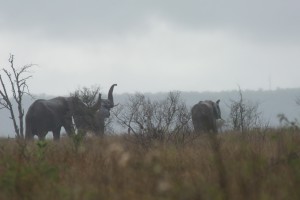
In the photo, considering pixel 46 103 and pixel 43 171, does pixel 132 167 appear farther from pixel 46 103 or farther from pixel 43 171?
pixel 46 103

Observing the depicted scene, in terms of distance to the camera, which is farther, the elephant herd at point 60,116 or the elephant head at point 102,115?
the elephant herd at point 60,116

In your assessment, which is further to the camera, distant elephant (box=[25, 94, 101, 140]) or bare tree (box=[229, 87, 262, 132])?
distant elephant (box=[25, 94, 101, 140])

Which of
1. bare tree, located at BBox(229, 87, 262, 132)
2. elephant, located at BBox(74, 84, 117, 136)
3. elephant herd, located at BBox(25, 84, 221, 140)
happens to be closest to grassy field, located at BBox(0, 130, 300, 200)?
bare tree, located at BBox(229, 87, 262, 132)

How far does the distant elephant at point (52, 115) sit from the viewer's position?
21703mm

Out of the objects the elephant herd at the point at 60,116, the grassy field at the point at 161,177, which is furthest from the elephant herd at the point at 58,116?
the grassy field at the point at 161,177

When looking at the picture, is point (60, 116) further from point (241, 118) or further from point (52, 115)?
point (241, 118)

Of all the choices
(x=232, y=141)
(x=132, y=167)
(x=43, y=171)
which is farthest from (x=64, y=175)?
(x=232, y=141)

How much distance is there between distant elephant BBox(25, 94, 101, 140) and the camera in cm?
2170

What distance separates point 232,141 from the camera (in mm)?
9195

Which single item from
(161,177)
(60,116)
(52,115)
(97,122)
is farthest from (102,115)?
(161,177)

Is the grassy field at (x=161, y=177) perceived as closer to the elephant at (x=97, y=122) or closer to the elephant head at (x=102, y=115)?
the elephant at (x=97, y=122)

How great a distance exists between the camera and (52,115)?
22.0m

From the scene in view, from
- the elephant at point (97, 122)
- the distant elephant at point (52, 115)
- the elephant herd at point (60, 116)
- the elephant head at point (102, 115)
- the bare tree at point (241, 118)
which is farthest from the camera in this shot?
the distant elephant at point (52, 115)

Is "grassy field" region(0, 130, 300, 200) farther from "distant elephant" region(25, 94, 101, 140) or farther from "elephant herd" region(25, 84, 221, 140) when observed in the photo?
"distant elephant" region(25, 94, 101, 140)
